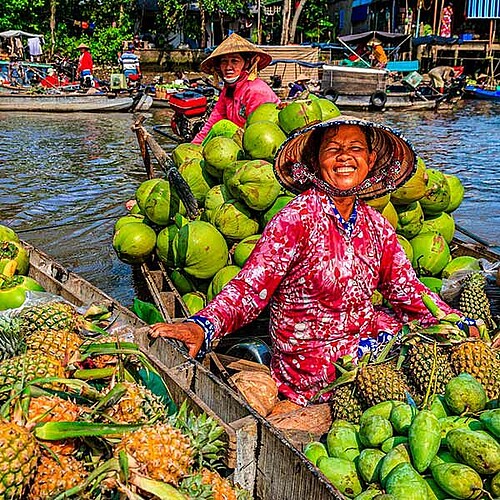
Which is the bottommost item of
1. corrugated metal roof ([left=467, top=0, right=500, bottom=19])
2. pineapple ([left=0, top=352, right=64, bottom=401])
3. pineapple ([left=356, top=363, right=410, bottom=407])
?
pineapple ([left=356, top=363, right=410, bottom=407])

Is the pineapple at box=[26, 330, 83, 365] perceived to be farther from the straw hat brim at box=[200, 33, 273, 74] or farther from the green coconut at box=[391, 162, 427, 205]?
the straw hat brim at box=[200, 33, 273, 74]

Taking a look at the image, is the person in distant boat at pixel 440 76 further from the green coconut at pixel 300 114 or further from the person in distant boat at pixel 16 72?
the green coconut at pixel 300 114

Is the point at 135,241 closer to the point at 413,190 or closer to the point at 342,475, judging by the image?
the point at 413,190

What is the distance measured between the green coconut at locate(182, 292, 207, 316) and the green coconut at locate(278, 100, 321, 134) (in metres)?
1.26

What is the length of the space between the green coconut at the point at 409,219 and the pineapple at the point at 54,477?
10.1 ft

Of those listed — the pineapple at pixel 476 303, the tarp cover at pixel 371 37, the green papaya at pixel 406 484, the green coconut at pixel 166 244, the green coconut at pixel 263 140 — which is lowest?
the pineapple at pixel 476 303

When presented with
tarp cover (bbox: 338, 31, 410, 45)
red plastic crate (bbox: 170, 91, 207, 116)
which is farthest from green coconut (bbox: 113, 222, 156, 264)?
tarp cover (bbox: 338, 31, 410, 45)

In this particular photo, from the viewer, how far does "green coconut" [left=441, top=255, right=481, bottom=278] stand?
4094mm

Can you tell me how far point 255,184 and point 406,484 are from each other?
242 centimetres

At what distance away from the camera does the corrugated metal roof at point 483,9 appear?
28219 millimetres

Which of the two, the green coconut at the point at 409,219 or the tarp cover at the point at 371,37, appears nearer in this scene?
the green coconut at the point at 409,219

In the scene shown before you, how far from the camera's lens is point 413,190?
393 centimetres

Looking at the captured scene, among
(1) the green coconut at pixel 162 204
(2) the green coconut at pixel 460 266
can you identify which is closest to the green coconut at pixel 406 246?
(2) the green coconut at pixel 460 266

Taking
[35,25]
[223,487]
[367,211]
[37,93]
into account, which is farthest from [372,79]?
[223,487]
